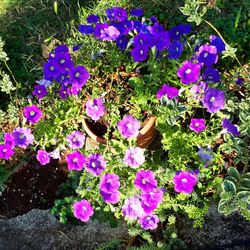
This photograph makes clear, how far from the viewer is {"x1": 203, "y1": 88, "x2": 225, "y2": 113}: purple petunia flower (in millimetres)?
2621

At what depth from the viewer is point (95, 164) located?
102 inches

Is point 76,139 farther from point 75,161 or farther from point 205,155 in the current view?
point 205,155

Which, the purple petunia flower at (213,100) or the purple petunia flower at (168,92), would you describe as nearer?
the purple petunia flower at (213,100)

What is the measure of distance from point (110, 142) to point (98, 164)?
0.21 meters

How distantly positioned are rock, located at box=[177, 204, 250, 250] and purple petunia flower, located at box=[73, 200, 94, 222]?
0.60m

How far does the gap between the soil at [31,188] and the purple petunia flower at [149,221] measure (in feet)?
2.97

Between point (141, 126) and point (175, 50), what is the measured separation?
0.53 m

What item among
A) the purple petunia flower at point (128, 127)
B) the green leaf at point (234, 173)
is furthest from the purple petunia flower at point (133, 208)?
the green leaf at point (234, 173)

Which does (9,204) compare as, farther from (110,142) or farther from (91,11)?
(91,11)

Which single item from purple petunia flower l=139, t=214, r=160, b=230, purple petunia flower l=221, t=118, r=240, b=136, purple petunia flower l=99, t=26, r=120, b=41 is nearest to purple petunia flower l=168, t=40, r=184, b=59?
purple petunia flower l=99, t=26, r=120, b=41

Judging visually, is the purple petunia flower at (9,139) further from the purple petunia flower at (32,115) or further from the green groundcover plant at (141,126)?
the purple petunia flower at (32,115)

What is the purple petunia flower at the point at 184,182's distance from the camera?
99.7 inches

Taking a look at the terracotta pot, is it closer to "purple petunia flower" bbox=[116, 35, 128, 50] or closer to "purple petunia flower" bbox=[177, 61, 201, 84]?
"purple petunia flower" bbox=[177, 61, 201, 84]

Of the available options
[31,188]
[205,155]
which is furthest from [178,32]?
[31,188]
